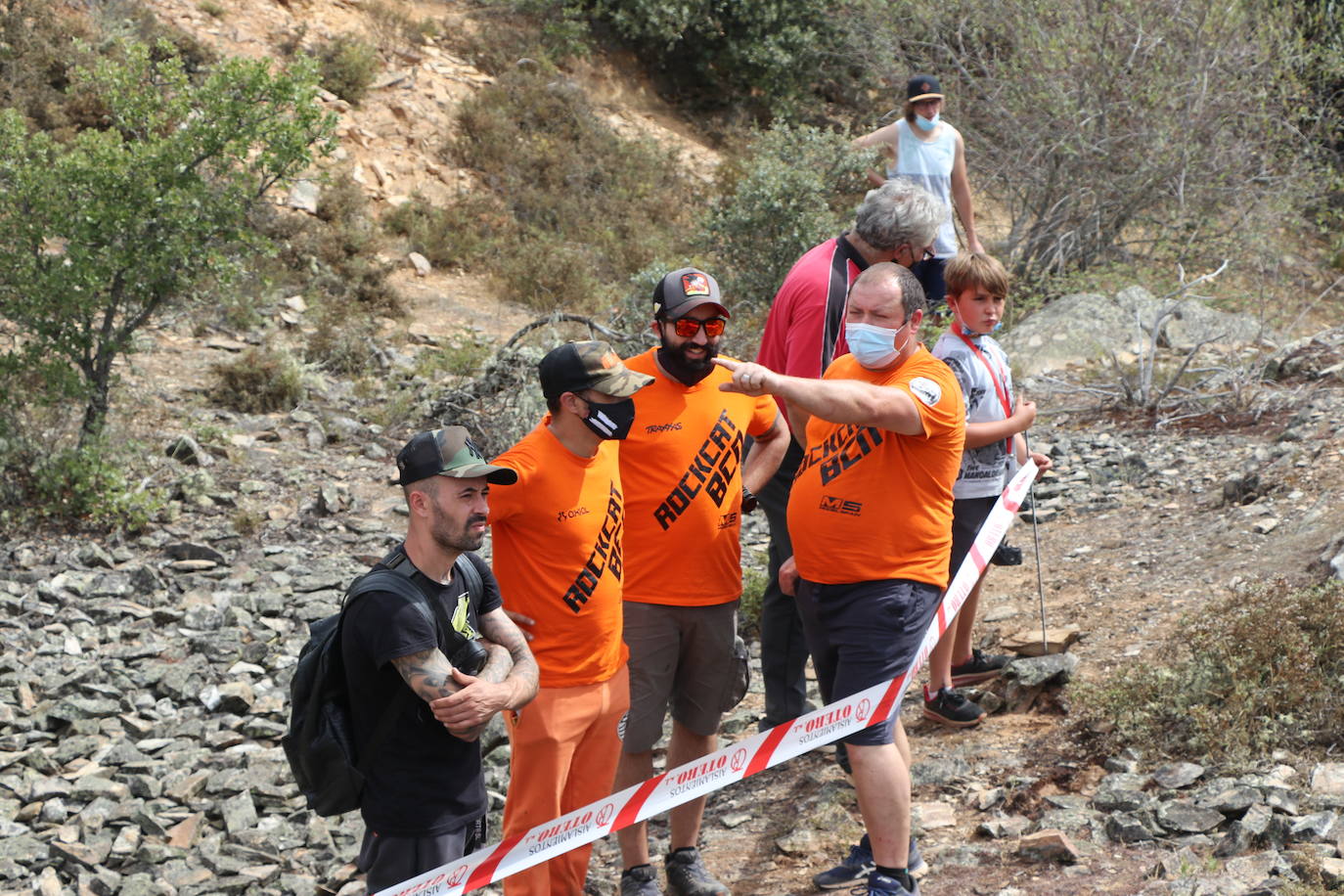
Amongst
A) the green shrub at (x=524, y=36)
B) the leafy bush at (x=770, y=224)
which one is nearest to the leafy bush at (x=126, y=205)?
the leafy bush at (x=770, y=224)

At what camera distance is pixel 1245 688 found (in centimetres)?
460

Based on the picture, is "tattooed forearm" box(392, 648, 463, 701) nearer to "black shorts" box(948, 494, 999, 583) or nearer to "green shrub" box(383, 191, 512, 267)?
"black shorts" box(948, 494, 999, 583)

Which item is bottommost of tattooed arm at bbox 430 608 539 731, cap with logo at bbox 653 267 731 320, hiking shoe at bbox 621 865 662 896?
hiking shoe at bbox 621 865 662 896

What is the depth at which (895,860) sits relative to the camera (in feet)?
12.0

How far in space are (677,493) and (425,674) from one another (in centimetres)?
126

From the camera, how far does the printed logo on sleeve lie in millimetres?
3551

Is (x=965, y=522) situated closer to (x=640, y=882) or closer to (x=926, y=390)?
(x=926, y=390)

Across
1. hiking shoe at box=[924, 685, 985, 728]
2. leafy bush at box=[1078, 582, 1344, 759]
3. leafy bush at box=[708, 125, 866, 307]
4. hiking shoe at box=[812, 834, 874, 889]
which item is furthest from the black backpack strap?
leafy bush at box=[708, 125, 866, 307]

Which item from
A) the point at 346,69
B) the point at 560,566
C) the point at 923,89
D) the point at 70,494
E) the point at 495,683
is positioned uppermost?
the point at 346,69

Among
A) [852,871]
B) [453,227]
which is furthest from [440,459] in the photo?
[453,227]

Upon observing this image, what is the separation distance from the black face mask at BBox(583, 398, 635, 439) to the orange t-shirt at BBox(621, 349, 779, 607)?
33 cm

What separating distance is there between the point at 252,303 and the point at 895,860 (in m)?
9.96

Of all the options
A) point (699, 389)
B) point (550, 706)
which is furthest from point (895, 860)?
point (699, 389)

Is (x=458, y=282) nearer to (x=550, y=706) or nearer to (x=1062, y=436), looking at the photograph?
(x=1062, y=436)
